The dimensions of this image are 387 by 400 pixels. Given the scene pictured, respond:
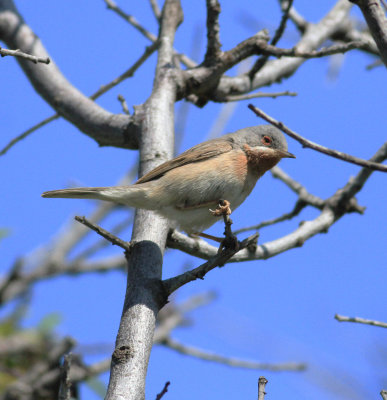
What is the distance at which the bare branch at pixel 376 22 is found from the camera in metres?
2.82

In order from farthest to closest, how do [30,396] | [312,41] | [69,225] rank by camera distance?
1. [69,225]
2. [312,41]
3. [30,396]

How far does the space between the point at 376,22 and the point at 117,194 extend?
2.83 metres

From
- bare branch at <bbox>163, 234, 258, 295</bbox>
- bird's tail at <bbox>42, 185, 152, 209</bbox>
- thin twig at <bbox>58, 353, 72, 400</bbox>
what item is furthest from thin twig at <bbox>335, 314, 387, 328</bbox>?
bird's tail at <bbox>42, 185, 152, 209</bbox>

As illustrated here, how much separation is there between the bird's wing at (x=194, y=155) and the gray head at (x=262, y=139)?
0.18 meters

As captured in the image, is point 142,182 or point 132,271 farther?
point 142,182

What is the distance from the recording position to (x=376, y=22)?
2.87 m

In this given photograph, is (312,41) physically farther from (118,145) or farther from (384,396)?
(384,396)

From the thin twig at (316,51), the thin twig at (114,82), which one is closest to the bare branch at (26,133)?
→ the thin twig at (114,82)

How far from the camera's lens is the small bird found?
4938 mm

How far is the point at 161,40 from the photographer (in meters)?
6.25

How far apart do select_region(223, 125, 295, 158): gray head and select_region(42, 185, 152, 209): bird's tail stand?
134 cm

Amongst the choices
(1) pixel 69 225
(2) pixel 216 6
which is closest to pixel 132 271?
(2) pixel 216 6

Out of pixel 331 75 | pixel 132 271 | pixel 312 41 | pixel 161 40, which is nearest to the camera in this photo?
pixel 132 271

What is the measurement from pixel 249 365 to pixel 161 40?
3.71 m
